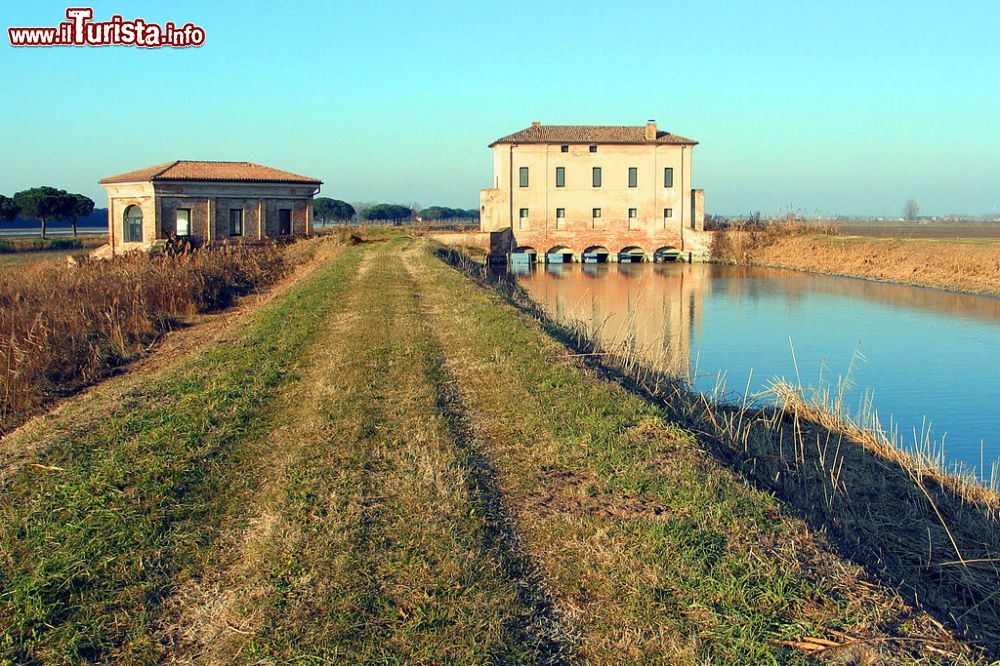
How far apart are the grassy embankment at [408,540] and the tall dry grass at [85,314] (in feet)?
9.53

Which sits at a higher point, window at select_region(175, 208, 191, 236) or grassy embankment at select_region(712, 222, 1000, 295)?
window at select_region(175, 208, 191, 236)

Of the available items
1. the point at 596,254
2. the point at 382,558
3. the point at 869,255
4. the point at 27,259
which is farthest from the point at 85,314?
the point at 596,254

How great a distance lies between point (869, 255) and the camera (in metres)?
38.2

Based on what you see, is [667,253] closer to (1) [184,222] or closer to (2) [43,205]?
(1) [184,222]

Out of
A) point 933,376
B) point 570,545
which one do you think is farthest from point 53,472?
point 933,376

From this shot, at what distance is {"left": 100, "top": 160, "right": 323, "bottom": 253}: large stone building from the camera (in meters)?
37.6

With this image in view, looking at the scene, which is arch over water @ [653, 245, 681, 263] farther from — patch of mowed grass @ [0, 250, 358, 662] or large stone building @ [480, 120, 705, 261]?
patch of mowed grass @ [0, 250, 358, 662]

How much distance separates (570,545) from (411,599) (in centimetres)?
104

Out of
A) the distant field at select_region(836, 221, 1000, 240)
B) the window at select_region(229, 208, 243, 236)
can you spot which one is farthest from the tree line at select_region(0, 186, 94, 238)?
the distant field at select_region(836, 221, 1000, 240)

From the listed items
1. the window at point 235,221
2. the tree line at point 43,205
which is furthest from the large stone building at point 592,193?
the tree line at point 43,205

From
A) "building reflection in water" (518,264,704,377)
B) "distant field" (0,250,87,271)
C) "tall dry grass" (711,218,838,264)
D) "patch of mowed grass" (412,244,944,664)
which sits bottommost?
"patch of mowed grass" (412,244,944,664)

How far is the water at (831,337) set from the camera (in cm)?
1227

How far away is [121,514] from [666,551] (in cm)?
318

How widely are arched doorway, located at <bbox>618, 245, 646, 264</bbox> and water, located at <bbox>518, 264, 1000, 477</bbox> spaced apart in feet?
37.8
